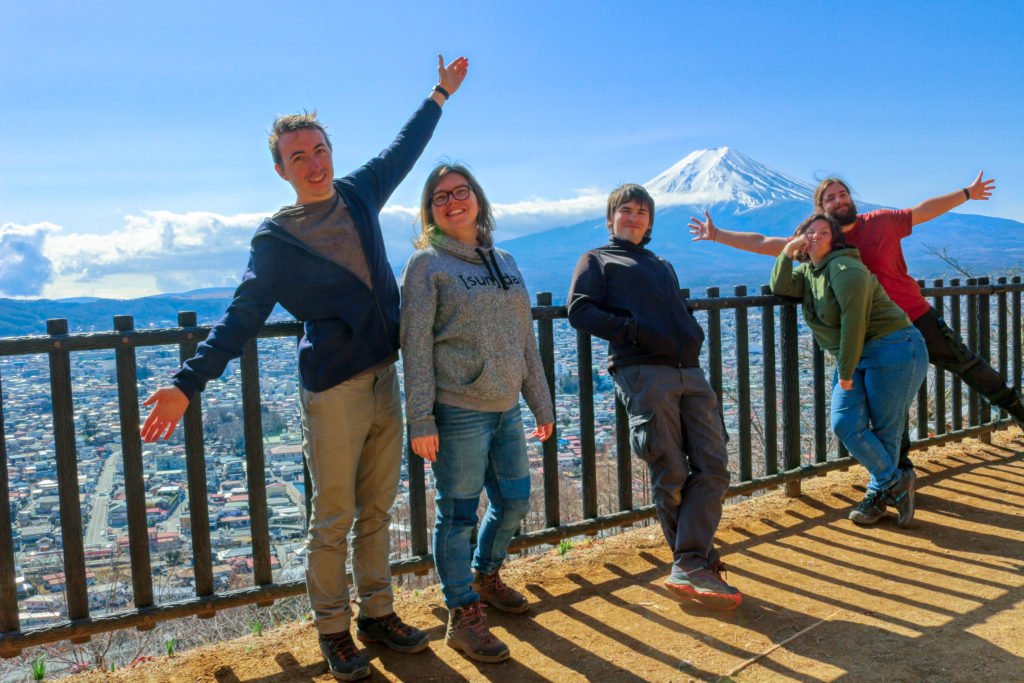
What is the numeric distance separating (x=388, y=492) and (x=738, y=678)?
154 cm

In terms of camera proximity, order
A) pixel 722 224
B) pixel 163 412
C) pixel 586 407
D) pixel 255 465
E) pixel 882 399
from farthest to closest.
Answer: pixel 722 224 < pixel 882 399 < pixel 586 407 < pixel 255 465 < pixel 163 412

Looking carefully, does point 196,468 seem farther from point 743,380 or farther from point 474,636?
point 743,380

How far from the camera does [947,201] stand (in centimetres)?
495

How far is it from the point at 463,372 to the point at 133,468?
1.46m

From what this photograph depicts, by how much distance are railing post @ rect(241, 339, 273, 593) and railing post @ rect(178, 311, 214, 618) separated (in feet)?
0.60

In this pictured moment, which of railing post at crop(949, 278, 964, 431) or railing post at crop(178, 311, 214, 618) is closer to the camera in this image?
railing post at crop(178, 311, 214, 618)

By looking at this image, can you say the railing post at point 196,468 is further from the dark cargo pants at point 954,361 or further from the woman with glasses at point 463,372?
the dark cargo pants at point 954,361

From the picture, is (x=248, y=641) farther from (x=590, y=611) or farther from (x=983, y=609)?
(x=983, y=609)

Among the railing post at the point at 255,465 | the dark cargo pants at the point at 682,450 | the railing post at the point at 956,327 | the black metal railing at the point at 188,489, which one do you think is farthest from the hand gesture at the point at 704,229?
the railing post at the point at 255,465

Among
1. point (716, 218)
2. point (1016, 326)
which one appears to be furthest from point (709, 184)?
point (1016, 326)

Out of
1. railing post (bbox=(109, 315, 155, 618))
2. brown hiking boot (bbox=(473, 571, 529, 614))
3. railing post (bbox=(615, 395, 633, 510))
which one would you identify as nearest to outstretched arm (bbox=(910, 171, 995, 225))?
railing post (bbox=(615, 395, 633, 510))

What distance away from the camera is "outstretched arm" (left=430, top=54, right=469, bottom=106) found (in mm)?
3744

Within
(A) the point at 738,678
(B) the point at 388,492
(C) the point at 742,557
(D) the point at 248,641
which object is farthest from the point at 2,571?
(C) the point at 742,557

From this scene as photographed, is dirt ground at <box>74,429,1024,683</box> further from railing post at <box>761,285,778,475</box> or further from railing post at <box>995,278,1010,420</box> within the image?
railing post at <box>995,278,1010,420</box>
